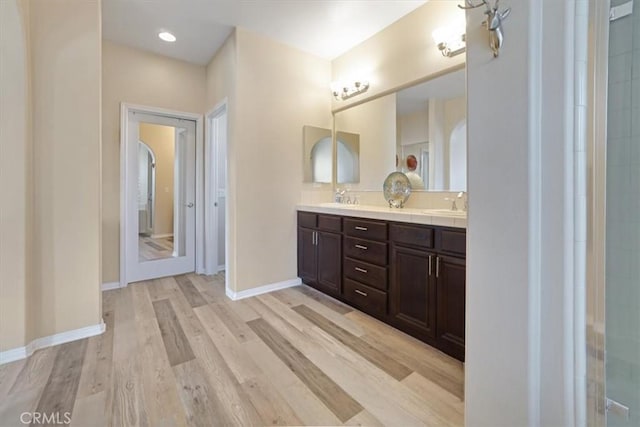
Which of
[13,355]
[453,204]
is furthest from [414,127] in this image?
[13,355]

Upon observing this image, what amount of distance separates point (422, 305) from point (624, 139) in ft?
4.74

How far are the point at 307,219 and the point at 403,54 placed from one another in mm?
1866

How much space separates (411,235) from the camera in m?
2.10

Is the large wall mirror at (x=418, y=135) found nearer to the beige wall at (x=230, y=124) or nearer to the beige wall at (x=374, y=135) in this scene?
the beige wall at (x=374, y=135)

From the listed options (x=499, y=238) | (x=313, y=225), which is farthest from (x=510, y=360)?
(x=313, y=225)

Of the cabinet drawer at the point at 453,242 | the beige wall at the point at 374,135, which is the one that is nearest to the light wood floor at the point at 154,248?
the beige wall at the point at 374,135

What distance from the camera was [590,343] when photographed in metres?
0.85

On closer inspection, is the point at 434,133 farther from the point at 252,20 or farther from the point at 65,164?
the point at 65,164

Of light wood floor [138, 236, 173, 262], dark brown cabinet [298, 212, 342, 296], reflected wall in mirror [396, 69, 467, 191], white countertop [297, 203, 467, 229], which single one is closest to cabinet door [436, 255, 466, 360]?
white countertop [297, 203, 467, 229]

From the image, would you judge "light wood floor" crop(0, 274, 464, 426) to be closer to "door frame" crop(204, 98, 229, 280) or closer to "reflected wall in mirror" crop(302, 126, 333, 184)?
"door frame" crop(204, 98, 229, 280)

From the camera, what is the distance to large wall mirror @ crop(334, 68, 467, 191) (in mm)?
2408

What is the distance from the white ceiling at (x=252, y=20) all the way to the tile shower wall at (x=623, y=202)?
77.6 inches

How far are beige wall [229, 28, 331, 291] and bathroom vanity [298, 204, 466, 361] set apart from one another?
37 centimetres

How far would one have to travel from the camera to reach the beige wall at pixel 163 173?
362 centimetres
